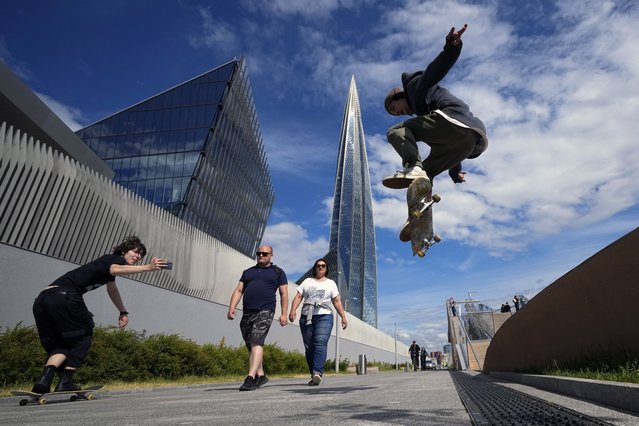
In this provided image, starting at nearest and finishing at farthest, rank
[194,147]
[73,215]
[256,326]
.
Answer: [256,326]
[73,215]
[194,147]

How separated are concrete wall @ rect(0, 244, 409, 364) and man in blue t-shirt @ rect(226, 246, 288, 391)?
487cm

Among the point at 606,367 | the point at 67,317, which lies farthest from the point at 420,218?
the point at 67,317

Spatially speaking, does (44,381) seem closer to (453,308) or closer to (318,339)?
(318,339)

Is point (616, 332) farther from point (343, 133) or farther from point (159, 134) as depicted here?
point (343, 133)

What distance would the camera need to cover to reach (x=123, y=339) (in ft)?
28.3

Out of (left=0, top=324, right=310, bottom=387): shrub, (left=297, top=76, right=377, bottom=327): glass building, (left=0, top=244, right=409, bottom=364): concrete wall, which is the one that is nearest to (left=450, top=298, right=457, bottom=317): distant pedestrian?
(left=0, top=244, right=409, bottom=364): concrete wall

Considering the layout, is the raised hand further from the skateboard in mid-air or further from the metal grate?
the metal grate

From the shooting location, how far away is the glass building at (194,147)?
48.0 meters

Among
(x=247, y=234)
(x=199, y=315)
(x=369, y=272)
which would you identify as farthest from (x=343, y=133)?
(x=199, y=315)

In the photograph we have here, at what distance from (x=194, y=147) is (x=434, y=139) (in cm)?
4724

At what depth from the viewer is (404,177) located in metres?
4.29

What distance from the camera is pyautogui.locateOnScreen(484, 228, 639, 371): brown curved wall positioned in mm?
3475

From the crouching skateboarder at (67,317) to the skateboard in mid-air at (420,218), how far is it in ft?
8.26

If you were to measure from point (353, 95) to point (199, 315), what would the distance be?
144 meters
